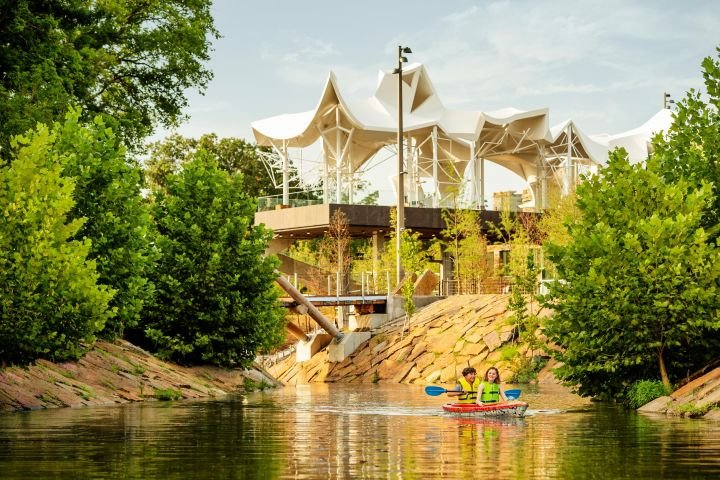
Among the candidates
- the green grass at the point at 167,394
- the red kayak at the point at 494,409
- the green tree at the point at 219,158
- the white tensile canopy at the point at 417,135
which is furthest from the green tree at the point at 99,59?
the green tree at the point at 219,158

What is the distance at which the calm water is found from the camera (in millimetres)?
13477

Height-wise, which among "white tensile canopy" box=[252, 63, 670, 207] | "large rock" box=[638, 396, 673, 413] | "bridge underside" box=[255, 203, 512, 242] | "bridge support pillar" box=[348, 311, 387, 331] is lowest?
"large rock" box=[638, 396, 673, 413]

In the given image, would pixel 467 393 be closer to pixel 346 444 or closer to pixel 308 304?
pixel 346 444

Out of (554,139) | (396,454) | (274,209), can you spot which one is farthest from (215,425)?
(554,139)

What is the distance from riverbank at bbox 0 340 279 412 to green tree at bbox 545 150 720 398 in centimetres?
1175

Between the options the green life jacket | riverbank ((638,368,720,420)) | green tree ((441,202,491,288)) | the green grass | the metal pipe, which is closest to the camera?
riverbank ((638,368,720,420))

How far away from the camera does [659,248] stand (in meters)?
25.3

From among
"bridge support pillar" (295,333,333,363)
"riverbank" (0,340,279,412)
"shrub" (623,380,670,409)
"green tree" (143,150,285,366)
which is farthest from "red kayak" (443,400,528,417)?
"bridge support pillar" (295,333,333,363)

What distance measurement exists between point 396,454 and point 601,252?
12461 mm

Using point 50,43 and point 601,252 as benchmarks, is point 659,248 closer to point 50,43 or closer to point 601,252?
point 601,252

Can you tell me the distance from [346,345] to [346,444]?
141 feet

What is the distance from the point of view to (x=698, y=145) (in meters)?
28.7

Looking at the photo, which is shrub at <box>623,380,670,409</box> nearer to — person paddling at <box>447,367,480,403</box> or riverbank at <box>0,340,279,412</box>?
person paddling at <box>447,367,480,403</box>

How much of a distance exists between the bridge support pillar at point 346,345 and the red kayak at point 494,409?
3606 cm
